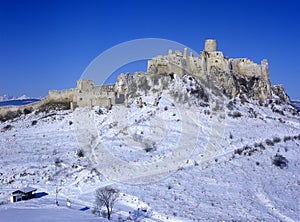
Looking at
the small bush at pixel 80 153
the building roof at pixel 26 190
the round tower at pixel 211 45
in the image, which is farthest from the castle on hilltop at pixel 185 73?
the building roof at pixel 26 190

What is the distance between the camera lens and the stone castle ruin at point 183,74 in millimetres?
36500

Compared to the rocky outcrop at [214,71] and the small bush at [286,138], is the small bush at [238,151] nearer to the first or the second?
the small bush at [286,138]

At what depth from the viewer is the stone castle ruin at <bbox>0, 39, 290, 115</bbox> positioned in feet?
120

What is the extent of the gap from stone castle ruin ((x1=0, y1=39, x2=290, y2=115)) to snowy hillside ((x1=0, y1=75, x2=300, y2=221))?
6.76 ft

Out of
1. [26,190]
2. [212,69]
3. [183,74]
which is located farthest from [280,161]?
[212,69]

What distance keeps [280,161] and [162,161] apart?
26.0ft

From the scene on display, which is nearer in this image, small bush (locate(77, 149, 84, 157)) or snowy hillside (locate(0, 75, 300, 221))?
snowy hillside (locate(0, 75, 300, 221))

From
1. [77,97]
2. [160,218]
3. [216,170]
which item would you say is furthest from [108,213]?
[77,97]

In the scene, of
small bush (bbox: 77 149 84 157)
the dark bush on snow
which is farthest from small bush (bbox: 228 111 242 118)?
small bush (bbox: 77 149 84 157)

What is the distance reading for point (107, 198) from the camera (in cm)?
1686

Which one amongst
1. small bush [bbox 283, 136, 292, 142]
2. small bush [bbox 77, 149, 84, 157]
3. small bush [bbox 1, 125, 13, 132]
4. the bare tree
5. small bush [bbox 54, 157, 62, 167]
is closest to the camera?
the bare tree

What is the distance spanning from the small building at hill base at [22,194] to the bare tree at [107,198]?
326cm

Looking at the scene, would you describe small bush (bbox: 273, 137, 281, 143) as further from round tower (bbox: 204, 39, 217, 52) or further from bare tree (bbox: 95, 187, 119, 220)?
round tower (bbox: 204, 39, 217, 52)

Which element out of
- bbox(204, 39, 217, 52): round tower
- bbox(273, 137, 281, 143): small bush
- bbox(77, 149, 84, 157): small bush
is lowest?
bbox(77, 149, 84, 157): small bush
